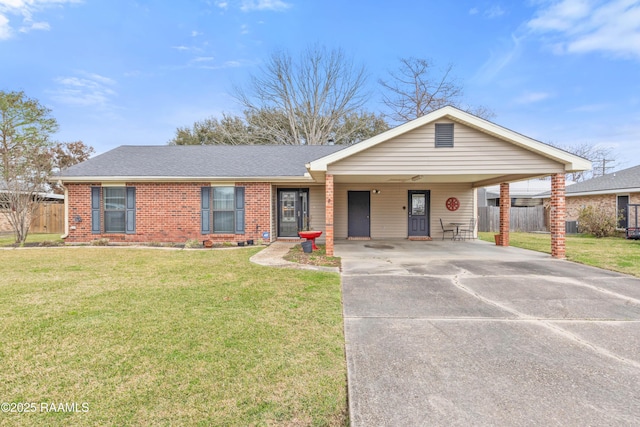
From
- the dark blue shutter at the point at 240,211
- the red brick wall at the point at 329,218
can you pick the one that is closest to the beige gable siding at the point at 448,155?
the red brick wall at the point at 329,218

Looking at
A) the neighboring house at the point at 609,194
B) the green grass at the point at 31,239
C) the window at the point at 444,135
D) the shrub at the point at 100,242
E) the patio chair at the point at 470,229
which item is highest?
the window at the point at 444,135

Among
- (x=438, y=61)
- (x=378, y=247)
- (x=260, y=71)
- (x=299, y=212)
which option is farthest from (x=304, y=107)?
(x=378, y=247)

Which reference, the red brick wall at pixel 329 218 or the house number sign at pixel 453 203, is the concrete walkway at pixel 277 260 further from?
the house number sign at pixel 453 203

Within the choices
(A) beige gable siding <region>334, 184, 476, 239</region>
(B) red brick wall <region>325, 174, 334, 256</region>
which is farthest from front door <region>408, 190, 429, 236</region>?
(B) red brick wall <region>325, 174, 334, 256</region>

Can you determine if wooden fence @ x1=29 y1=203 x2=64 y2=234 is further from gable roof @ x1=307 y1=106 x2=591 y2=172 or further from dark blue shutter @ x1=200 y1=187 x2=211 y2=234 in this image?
gable roof @ x1=307 y1=106 x2=591 y2=172

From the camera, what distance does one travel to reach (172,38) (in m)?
15.4

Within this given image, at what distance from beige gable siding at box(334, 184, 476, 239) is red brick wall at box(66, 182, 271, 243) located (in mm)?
3519

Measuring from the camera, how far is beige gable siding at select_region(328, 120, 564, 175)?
803 cm

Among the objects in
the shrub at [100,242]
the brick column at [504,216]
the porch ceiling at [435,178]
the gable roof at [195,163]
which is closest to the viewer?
the porch ceiling at [435,178]

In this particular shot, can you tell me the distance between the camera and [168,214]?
10.9 meters

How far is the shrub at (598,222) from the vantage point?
14570 mm

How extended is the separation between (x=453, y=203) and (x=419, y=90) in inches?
534

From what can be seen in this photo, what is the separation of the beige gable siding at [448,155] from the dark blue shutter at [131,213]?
7598mm

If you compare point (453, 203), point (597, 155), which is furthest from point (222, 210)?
point (597, 155)
